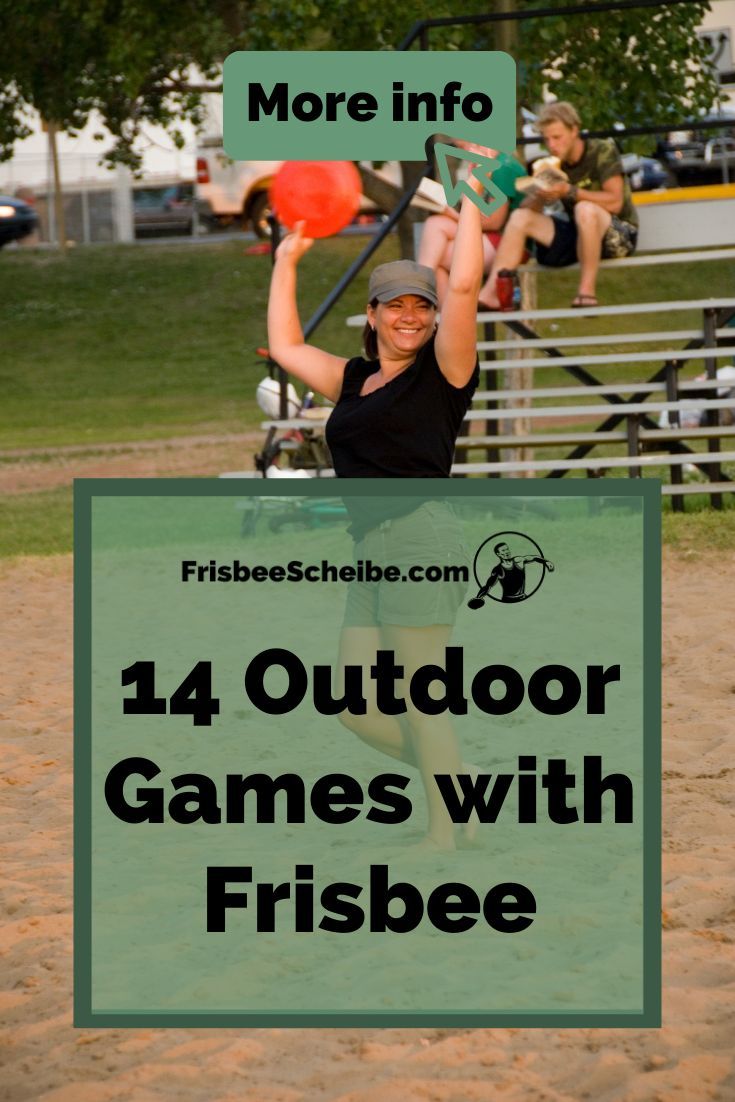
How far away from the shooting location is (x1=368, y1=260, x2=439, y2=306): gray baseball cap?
4395mm

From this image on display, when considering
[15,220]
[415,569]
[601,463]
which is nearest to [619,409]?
[601,463]

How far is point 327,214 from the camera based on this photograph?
5.76 metres

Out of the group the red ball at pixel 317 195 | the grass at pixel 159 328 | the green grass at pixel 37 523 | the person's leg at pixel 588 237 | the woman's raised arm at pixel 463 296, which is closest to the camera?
the woman's raised arm at pixel 463 296

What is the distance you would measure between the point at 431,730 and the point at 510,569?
0.36m

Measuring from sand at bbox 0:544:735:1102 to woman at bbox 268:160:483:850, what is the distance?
1.52 ft

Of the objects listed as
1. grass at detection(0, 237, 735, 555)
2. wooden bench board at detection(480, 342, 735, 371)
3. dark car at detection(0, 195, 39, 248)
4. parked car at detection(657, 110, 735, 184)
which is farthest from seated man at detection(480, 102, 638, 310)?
dark car at detection(0, 195, 39, 248)

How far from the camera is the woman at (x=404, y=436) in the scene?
366cm

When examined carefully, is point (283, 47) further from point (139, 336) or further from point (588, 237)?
point (139, 336)

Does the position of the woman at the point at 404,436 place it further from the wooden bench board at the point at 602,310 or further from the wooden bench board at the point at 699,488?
the wooden bench board at the point at 699,488

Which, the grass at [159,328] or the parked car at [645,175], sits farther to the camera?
the parked car at [645,175]

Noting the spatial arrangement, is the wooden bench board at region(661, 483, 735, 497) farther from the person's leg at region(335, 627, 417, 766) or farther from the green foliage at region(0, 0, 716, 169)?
the person's leg at region(335, 627, 417, 766)

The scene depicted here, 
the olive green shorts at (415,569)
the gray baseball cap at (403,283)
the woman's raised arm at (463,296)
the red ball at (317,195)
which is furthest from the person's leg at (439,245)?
the olive green shorts at (415,569)

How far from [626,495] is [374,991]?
1140 mm
